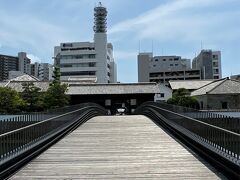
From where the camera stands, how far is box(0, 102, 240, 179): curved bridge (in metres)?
8.70

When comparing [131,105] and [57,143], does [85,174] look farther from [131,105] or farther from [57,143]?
[131,105]

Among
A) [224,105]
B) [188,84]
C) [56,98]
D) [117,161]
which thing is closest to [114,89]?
[56,98]

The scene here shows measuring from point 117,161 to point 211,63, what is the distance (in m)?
149

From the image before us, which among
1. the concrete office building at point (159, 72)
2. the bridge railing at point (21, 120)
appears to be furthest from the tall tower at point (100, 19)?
the bridge railing at point (21, 120)

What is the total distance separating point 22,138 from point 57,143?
393cm

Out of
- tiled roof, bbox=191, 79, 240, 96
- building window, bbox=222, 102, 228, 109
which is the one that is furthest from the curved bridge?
tiled roof, bbox=191, 79, 240, 96

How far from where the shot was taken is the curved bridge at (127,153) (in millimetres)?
8695

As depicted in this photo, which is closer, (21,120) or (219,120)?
(219,120)

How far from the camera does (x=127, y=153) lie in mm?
11789

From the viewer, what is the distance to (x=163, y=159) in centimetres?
1068

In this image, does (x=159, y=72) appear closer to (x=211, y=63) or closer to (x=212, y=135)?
(x=211, y=63)

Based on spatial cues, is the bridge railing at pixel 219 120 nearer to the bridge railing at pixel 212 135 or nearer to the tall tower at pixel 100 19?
the bridge railing at pixel 212 135

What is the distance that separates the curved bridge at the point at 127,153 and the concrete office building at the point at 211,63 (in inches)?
5422

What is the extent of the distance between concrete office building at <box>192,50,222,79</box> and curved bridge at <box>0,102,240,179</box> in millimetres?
137723
